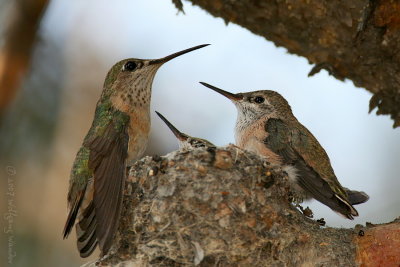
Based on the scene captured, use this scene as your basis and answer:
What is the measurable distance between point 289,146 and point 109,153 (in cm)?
136

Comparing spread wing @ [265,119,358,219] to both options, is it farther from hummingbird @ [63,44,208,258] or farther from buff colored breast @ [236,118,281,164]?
hummingbird @ [63,44,208,258]

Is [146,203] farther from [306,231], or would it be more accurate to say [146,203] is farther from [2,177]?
[2,177]

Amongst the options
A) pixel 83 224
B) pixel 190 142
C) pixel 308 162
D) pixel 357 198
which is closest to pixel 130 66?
pixel 190 142

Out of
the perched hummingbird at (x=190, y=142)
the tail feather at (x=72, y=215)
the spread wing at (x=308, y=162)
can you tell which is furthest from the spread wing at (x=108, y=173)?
the spread wing at (x=308, y=162)

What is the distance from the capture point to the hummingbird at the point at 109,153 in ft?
13.5

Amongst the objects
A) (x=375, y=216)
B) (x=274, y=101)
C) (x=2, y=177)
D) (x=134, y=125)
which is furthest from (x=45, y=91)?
(x=375, y=216)

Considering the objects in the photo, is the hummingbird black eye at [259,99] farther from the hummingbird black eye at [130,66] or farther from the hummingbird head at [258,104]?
the hummingbird black eye at [130,66]

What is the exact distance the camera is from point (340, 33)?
16.1 feet

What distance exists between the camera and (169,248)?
4.05 m

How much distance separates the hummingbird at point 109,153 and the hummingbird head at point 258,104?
0.68m

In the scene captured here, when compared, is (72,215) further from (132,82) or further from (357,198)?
(357,198)

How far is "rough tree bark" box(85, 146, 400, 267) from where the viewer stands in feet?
13.3

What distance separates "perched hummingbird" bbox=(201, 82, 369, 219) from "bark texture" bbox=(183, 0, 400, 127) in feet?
1.62

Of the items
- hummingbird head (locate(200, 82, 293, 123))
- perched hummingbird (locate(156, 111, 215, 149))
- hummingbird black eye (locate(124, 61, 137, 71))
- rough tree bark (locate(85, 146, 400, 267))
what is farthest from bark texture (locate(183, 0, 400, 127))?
rough tree bark (locate(85, 146, 400, 267))
